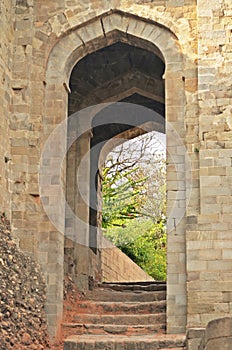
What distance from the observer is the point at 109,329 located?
35.6 ft

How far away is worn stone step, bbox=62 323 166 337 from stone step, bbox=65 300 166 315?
0.67 meters

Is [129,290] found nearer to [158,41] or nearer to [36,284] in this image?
[36,284]

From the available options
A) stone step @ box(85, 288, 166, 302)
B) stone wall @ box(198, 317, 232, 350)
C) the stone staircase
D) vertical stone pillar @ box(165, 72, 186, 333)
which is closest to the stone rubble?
the stone staircase

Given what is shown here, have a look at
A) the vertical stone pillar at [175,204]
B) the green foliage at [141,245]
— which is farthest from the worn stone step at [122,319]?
the green foliage at [141,245]

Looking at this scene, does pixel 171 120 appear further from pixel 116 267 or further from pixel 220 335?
pixel 116 267

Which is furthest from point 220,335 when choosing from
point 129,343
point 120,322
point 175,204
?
point 120,322

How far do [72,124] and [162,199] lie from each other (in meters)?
10.8

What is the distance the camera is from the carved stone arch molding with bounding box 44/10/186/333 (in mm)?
10516

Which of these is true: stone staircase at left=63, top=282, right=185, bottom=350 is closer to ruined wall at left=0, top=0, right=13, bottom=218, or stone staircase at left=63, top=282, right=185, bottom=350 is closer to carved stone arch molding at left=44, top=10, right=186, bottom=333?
carved stone arch molding at left=44, top=10, right=186, bottom=333

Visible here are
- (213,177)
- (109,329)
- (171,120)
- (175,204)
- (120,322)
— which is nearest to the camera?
(213,177)

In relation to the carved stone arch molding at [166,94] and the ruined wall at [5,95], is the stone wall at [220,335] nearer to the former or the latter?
the carved stone arch molding at [166,94]

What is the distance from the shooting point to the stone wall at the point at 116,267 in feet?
53.5

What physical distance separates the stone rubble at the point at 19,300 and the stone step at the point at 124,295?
2213 millimetres

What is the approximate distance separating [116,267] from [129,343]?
7.27m
